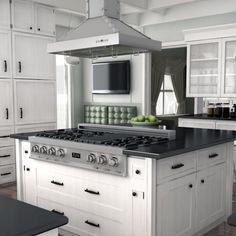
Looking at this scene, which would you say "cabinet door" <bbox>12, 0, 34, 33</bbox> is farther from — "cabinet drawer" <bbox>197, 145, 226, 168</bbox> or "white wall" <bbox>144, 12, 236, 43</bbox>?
"cabinet drawer" <bbox>197, 145, 226, 168</bbox>

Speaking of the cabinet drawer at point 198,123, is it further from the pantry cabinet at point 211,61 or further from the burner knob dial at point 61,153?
the burner knob dial at point 61,153

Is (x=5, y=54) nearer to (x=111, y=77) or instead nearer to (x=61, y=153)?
(x=61, y=153)

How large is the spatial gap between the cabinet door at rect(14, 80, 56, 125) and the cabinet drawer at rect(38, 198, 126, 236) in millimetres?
2477

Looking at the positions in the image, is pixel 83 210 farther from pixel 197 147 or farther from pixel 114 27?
pixel 114 27

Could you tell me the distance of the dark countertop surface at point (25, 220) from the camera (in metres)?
1.06

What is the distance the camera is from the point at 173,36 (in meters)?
6.59

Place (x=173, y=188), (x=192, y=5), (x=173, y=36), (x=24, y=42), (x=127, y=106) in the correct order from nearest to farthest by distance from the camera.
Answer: (x=173, y=188) < (x=24, y=42) < (x=192, y=5) < (x=173, y=36) < (x=127, y=106)

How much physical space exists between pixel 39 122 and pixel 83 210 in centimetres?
293

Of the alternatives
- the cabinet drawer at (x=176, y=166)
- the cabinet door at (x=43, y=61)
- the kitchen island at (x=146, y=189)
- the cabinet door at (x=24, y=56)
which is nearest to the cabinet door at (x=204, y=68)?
the cabinet door at (x=43, y=61)

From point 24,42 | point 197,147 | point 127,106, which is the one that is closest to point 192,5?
point 127,106

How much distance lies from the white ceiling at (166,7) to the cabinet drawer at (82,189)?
3.22 metres

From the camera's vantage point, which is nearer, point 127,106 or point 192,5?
point 192,5

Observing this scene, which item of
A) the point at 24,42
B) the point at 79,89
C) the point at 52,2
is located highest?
the point at 52,2

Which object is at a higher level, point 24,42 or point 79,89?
point 24,42
